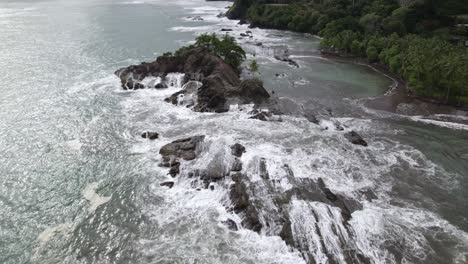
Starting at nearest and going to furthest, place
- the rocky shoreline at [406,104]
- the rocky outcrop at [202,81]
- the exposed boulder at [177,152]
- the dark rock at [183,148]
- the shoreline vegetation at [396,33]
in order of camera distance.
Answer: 1. the exposed boulder at [177,152]
2. the dark rock at [183,148]
3. the rocky shoreline at [406,104]
4. the shoreline vegetation at [396,33]
5. the rocky outcrop at [202,81]

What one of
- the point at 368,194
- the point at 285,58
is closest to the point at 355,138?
the point at 368,194

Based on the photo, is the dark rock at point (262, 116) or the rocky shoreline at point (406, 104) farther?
the rocky shoreline at point (406, 104)

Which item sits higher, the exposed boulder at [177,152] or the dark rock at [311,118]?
the dark rock at [311,118]

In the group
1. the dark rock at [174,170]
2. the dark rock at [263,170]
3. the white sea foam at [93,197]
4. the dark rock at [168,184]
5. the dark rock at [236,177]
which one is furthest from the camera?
the dark rock at [174,170]

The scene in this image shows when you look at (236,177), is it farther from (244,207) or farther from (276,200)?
(276,200)

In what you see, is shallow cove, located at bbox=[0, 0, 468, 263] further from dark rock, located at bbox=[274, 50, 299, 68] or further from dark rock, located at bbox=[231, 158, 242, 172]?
dark rock, located at bbox=[274, 50, 299, 68]

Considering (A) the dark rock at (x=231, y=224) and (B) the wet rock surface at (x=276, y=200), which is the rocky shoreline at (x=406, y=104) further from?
(A) the dark rock at (x=231, y=224)

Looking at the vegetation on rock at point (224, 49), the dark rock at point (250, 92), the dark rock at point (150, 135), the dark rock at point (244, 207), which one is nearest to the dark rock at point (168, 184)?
the dark rock at point (244, 207)

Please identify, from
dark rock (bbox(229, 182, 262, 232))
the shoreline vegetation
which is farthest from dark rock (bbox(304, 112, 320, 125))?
dark rock (bbox(229, 182, 262, 232))
